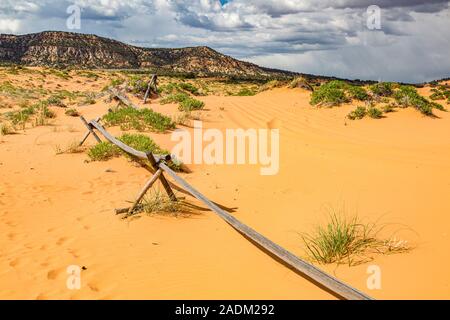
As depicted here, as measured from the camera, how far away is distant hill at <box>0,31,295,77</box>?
275 feet

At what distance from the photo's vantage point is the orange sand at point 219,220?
3.94 meters

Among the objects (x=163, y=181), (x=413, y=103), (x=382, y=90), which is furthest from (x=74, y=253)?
(x=382, y=90)

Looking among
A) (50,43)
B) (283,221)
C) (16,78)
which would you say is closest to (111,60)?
(50,43)

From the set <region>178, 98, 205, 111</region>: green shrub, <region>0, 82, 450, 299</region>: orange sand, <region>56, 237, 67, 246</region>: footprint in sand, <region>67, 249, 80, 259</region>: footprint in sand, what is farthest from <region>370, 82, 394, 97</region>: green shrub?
<region>67, 249, 80, 259</region>: footprint in sand

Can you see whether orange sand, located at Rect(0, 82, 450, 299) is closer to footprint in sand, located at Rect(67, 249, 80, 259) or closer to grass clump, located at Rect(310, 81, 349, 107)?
footprint in sand, located at Rect(67, 249, 80, 259)

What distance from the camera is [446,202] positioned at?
5691 millimetres

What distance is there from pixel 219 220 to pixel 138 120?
774 cm

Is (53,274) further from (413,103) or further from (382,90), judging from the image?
(382,90)

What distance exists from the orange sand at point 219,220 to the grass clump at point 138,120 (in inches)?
45.0

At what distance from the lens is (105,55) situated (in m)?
89.5

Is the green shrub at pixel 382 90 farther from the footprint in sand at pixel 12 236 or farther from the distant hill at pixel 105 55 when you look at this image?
the distant hill at pixel 105 55

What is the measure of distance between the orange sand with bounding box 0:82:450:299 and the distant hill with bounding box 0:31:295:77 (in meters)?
71.7
